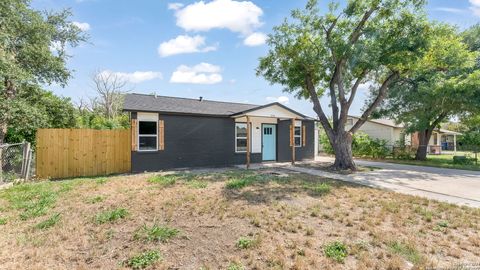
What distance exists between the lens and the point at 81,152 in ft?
33.2

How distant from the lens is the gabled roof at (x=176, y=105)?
10.9 metres

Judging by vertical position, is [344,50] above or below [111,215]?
above

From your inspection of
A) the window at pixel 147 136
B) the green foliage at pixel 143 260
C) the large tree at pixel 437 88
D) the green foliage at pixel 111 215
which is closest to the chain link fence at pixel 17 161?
the window at pixel 147 136

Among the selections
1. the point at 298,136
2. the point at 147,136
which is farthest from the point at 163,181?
the point at 298,136

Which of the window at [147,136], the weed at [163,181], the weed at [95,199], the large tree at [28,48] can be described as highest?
the large tree at [28,48]

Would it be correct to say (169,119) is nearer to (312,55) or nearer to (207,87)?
(312,55)

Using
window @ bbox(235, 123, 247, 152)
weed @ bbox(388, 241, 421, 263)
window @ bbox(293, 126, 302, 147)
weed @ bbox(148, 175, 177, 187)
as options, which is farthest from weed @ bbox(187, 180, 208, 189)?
window @ bbox(293, 126, 302, 147)

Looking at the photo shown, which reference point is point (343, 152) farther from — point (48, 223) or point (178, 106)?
point (48, 223)

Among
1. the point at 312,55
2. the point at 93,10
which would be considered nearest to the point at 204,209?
the point at 312,55

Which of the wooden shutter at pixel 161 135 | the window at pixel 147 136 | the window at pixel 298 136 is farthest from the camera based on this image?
the window at pixel 298 136

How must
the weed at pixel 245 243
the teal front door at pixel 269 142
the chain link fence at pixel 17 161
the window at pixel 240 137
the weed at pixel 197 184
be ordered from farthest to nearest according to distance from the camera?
the teal front door at pixel 269 142, the window at pixel 240 137, the chain link fence at pixel 17 161, the weed at pixel 197 184, the weed at pixel 245 243

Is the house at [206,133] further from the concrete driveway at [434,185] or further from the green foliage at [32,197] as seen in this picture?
the concrete driveway at [434,185]

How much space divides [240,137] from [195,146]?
2587 mm

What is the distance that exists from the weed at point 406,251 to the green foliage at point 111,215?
14.9 feet
